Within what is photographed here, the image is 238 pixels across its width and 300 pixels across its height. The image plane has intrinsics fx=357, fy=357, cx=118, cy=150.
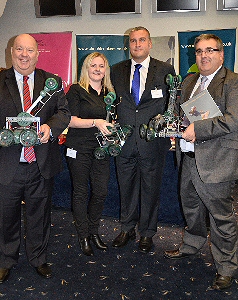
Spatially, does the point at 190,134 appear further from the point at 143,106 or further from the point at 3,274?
the point at 3,274

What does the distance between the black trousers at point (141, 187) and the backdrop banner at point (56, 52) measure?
10.4ft

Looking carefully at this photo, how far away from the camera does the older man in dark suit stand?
2.28m

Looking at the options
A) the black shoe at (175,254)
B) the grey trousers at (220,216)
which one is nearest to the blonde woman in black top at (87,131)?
the black shoe at (175,254)

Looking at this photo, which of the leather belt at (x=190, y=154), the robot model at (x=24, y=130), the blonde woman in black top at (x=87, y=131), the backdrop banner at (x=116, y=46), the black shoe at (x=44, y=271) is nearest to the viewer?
the robot model at (x=24, y=130)

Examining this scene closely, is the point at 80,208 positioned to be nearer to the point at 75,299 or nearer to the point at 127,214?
the point at 127,214

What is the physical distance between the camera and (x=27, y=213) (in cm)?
254

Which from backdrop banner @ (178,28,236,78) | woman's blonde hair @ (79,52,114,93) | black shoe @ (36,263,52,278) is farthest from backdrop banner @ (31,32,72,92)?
black shoe @ (36,263,52,278)

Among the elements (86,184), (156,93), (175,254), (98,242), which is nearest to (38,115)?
(86,184)

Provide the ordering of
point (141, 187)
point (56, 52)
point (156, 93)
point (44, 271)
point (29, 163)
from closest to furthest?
point (29, 163), point (44, 271), point (156, 93), point (141, 187), point (56, 52)

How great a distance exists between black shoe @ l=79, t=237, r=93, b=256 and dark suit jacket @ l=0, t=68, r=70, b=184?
0.78 metres

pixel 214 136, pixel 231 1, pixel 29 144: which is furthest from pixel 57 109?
pixel 231 1

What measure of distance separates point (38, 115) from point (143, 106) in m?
0.86

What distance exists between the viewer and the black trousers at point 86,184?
2820mm

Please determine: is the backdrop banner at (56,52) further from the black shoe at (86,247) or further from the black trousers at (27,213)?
the black trousers at (27,213)
